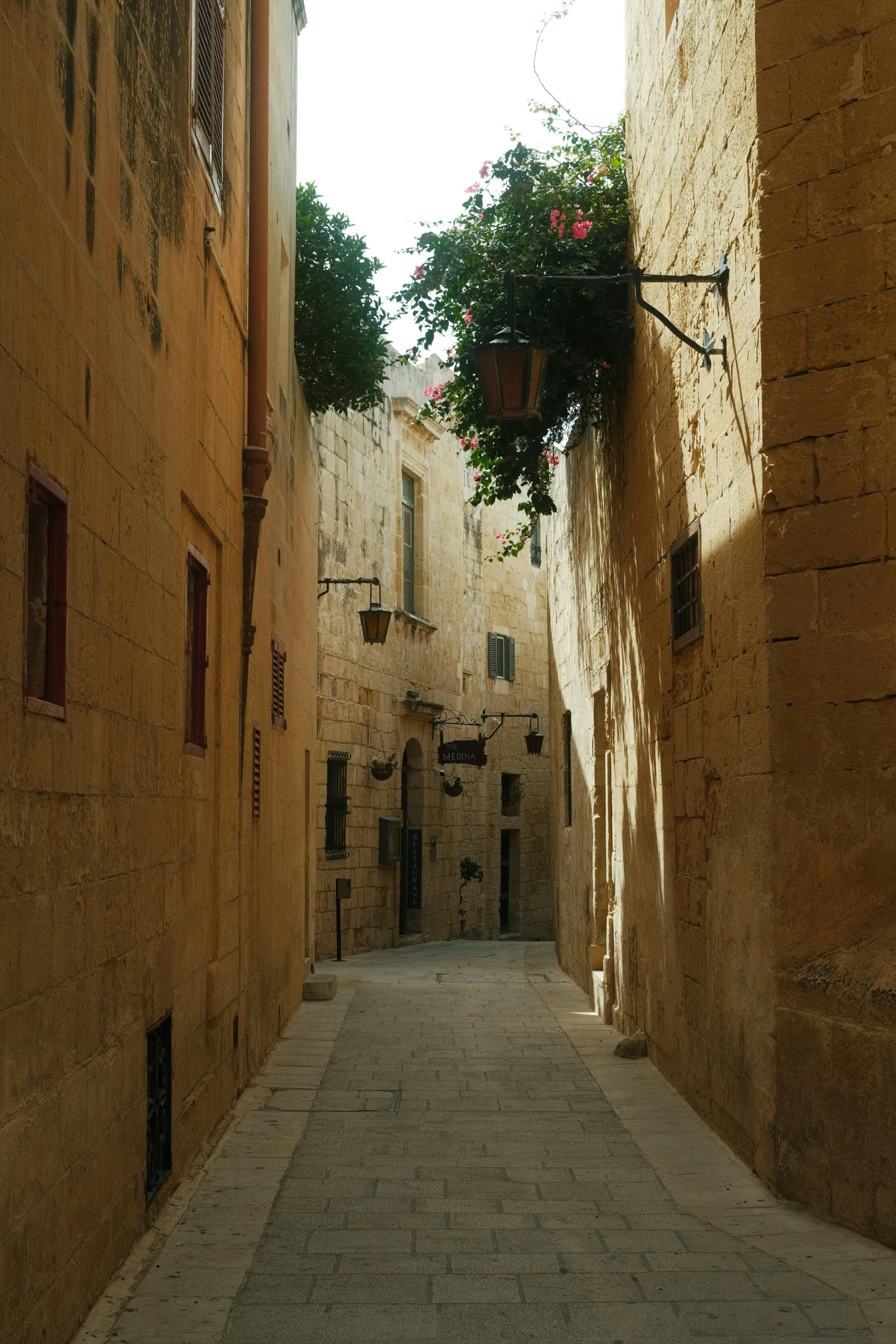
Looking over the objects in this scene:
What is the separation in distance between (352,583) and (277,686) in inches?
276

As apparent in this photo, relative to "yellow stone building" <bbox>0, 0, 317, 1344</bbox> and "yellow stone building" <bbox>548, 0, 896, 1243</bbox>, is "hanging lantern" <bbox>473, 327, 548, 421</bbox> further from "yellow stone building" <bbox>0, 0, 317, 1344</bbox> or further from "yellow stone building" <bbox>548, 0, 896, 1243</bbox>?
"yellow stone building" <bbox>0, 0, 317, 1344</bbox>

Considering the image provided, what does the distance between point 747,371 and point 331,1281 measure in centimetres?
396

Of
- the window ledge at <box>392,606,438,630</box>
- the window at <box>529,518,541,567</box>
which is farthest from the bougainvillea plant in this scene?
the window at <box>529,518,541,567</box>

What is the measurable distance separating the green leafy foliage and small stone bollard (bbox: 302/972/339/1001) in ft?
18.8

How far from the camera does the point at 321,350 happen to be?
13.7 meters

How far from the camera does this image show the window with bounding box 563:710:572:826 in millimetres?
14812

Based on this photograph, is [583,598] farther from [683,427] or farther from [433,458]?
[433,458]

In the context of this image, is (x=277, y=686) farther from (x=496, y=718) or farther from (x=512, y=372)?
(x=496, y=718)

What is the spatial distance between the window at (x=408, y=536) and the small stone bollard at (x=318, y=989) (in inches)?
398

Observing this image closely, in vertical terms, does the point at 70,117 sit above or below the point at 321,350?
below

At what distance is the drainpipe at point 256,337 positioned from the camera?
8086mm

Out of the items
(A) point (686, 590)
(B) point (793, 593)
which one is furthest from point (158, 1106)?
(A) point (686, 590)

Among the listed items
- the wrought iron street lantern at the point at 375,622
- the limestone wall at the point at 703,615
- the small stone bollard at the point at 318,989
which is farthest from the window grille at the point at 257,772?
the wrought iron street lantern at the point at 375,622

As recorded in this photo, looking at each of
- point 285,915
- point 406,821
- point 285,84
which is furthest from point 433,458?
point 285,915
